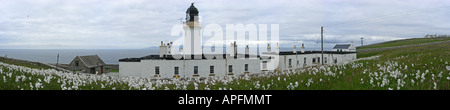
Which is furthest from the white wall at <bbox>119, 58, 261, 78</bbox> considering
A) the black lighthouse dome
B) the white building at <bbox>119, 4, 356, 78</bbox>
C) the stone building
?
the stone building

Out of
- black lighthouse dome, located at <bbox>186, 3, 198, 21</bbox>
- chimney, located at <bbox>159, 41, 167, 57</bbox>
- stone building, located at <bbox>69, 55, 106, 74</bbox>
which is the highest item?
black lighthouse dome, located at <bbox>186, 3, 198, 21</bbox>

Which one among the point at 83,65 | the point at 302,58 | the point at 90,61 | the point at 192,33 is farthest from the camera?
the point at 90,61

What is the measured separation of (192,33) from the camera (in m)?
36.3

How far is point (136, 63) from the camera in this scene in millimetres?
31703

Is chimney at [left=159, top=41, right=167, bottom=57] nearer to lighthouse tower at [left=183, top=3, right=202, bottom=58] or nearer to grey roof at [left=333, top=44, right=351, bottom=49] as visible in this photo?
lighthouse tower at [left=183, top=3, right=202, bottom=58]

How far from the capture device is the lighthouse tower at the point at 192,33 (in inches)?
1403

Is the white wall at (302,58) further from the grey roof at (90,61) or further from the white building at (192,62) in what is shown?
the grey roof at (90,61)

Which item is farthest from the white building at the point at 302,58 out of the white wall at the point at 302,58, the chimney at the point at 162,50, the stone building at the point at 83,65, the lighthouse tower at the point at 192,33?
the stone building at the point at 83,65

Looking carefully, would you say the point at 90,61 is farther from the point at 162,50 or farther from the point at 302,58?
the point at 302,58

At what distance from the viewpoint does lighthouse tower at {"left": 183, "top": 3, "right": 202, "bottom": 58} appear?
35.6m

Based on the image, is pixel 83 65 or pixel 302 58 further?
pixel 302 58

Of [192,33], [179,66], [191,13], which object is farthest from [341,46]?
[179,66]
